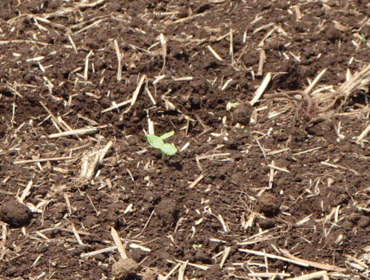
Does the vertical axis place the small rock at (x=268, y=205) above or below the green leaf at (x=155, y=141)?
below

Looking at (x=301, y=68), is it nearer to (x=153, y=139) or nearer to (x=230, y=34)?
(x=230, y=34)

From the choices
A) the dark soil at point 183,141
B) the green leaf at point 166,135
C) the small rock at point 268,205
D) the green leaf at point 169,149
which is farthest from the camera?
the green leaf at point 166,135

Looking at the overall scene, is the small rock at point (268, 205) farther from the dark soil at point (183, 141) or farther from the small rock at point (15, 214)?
the small rock at point (15, 214)

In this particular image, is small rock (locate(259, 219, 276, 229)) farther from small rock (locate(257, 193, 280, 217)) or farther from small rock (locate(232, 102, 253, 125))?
small rock (locate(232, 102, 253, 125))

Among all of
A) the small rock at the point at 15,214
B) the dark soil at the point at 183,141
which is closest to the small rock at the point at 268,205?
the dark soil at the point at 183,141

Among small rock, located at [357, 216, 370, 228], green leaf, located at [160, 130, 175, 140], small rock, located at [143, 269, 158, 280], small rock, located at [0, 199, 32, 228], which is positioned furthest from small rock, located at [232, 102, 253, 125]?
small rock, located at [0, 199, 32, 228]

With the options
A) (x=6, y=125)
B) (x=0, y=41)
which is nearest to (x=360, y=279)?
(x=6, y=125)
